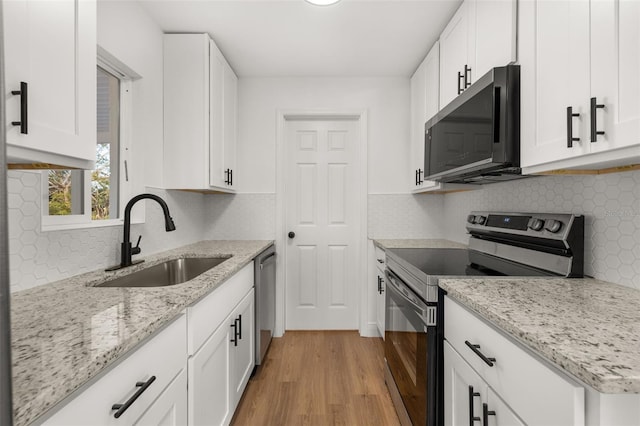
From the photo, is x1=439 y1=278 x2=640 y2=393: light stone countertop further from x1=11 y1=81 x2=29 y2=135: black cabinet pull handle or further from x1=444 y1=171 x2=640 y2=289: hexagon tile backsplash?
x1=11 y1=81 x2=29 y2=135: black cabinet pull handle

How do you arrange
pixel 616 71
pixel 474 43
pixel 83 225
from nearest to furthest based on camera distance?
pixel 616 71
pixel 83 225
pixel 474 43

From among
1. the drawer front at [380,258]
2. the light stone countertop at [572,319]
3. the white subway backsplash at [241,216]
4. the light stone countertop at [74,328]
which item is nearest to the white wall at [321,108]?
the white subway backsplash at [241,216]

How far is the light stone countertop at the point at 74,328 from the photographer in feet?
1.78

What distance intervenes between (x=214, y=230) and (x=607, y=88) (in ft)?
9.51

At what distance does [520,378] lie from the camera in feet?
2.60

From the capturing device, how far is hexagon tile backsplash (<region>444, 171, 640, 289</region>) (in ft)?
3.78

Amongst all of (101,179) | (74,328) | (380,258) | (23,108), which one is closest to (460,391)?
(74,328)

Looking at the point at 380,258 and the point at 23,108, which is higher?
the point at 23,108

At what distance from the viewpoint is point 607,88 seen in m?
0.91

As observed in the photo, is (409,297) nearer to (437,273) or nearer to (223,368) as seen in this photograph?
(437,273)

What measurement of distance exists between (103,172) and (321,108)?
1924 millimetres

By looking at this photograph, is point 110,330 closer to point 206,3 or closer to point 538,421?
point 538,421

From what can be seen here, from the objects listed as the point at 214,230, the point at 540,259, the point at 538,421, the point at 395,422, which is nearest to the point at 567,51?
the point at 540,259

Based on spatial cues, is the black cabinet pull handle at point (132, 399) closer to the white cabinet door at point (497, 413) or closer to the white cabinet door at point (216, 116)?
the white cabinet door at point (497, 413)
